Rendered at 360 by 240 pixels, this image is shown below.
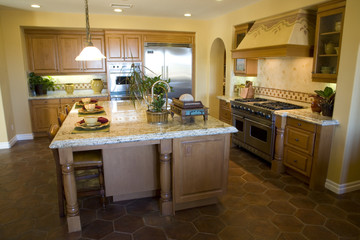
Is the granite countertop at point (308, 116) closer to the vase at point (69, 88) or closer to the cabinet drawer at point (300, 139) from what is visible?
the cabinet drawer at point (300, 139)

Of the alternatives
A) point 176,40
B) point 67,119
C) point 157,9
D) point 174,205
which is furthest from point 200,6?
point 174,205

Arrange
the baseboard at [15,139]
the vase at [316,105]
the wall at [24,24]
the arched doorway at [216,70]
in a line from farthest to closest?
the arched doorway at [216,70], the wall at [24,24], the baseboard at [15,139], the vase at [316,105]

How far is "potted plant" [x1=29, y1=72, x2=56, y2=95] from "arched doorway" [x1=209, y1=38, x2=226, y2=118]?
3885 mm

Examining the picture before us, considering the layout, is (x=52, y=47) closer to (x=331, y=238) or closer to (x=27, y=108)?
(x=27, y=108)

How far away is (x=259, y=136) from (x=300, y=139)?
0.84 metres

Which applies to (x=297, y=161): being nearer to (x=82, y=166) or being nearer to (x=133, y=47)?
(x=82, y=166)

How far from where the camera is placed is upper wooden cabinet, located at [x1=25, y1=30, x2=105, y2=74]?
5590 mm

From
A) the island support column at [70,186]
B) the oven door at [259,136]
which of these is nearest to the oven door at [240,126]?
the oven door at [259,136]

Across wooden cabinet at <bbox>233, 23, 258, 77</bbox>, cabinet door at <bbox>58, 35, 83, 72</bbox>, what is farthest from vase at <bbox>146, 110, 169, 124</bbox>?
cabinet door at <bbox>58, 35, 83, 72</bbox>

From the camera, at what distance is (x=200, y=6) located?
4848 mm

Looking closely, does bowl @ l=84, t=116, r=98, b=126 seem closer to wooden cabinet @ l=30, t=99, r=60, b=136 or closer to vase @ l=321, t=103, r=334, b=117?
vase @ l=321, t=103, r=334, b=117

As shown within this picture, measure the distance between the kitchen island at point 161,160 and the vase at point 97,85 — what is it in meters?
3.24

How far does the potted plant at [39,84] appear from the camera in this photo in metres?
5.61

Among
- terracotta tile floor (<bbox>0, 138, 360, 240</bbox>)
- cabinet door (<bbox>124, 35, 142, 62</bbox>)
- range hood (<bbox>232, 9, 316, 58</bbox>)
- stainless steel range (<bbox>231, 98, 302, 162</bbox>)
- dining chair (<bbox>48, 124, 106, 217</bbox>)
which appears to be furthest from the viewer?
cabinet door (<bbox>124, 35, 142, 62</bbox>)
